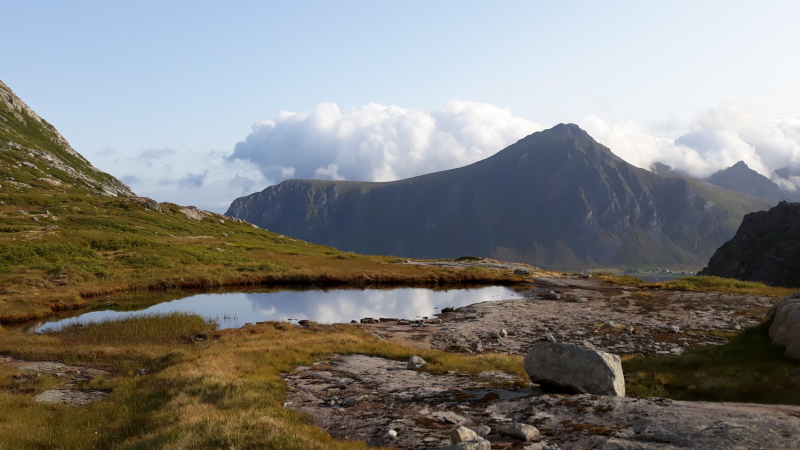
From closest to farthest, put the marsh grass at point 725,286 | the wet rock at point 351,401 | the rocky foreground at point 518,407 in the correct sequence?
1. the rocky foreground at point 518,407
2. the wet rock at point 351,401
3. the marsh grass at point 725,286

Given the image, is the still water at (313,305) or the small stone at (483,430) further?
the still water at (313,305)

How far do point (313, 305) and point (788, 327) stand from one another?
4560 cm

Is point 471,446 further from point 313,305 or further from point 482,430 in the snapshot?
point 313,305

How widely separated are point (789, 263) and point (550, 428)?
233m

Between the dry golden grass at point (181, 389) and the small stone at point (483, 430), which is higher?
the small stone at point (483, 430)

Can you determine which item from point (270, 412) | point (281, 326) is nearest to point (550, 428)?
point (270, 412)

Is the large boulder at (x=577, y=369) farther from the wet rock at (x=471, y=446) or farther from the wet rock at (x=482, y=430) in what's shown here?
the wet rock at (x=471, y=446)

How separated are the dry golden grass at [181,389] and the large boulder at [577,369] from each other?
4542 mm

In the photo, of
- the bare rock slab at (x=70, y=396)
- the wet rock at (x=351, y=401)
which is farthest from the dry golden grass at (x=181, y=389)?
the wet rock at (x=351, y=401)

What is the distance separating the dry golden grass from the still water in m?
9.42

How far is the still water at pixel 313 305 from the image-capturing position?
147ft

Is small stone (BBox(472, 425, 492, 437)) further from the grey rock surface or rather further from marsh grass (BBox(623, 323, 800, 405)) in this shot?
marsh grass (BBox(623, 323, 800, 405))

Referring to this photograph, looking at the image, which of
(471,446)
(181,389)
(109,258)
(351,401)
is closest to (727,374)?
(471,446)

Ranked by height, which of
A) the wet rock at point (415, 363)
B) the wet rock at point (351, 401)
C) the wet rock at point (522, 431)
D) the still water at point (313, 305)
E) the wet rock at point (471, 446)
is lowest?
the still water at point (313, 305)
